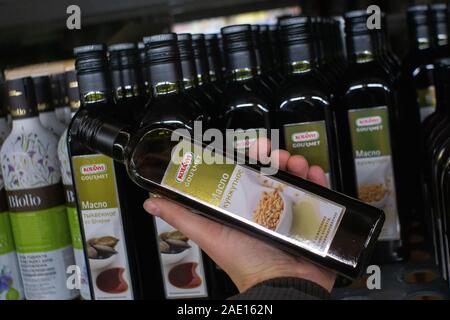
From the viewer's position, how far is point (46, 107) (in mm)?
1356

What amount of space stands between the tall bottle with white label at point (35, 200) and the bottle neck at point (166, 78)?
27 cm

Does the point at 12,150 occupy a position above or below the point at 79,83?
below

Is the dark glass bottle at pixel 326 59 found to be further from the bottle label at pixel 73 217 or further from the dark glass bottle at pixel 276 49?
the bottle label at pixel 73 217

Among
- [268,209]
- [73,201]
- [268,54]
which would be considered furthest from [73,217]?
[268,54]

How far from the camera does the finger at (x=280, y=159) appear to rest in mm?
1019

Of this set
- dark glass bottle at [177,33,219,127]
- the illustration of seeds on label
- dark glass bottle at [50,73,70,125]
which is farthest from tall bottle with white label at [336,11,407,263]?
dark glass bottle at [50,73,70,125]

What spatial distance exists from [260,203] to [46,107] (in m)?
0.62

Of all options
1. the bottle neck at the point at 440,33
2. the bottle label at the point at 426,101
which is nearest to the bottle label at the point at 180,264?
the bottle label at the point at 426,101

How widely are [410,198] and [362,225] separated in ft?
1.93

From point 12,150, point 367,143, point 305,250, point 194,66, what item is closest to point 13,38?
point 12,150

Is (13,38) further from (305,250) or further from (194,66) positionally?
(305,250)

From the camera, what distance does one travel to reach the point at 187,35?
1.15 meters

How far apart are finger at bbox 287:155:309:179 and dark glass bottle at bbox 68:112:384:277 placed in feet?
0.30
